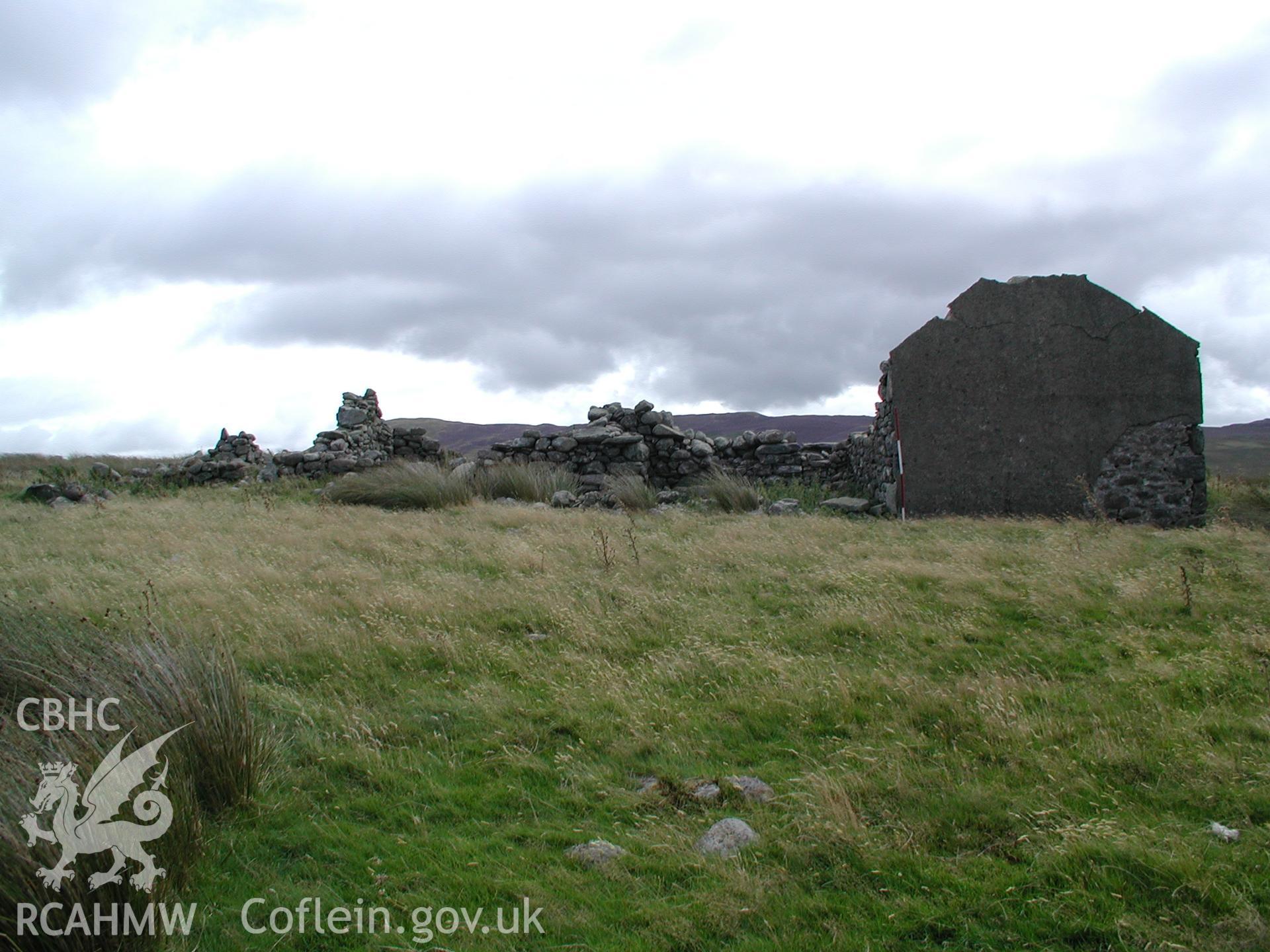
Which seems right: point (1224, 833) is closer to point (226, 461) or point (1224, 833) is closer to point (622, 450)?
point (622, 450)

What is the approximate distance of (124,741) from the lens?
331cm

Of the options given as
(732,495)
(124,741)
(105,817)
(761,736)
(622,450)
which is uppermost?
(622,450)

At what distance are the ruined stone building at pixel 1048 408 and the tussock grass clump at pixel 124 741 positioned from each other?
9962mm

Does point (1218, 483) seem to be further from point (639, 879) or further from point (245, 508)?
point (245, 508)

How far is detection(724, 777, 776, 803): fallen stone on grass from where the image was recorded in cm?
375

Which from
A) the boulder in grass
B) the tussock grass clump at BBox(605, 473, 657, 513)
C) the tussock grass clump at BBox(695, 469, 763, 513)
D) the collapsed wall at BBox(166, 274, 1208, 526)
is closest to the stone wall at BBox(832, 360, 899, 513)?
the collapsed wall at BBox(166, 274, 1208, 526)

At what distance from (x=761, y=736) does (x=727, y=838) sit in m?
1.08

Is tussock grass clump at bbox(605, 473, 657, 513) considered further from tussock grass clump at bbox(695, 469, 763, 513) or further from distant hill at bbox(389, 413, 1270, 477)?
distant hill at bbox(389, 413, 1270, 477)

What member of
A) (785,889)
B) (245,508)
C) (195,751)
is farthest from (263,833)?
(245,508)

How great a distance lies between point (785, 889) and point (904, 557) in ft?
18.2

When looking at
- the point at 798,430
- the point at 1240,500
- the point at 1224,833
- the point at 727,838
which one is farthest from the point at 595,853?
the point at 798,430

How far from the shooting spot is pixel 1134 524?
11062 millimetres

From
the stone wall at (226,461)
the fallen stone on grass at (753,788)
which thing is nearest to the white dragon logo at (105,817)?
the fallen stone on grass at (753,788)

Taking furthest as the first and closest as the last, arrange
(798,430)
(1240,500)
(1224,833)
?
(798,430) < (1240,500) < (1224,833)
